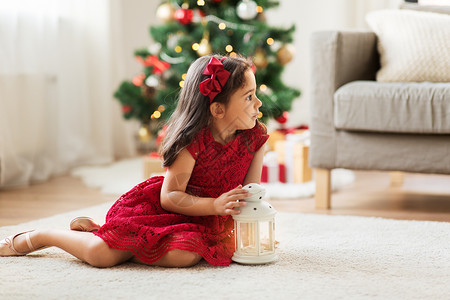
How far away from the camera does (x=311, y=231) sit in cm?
189

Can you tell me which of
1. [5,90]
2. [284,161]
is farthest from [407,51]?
[5,90]

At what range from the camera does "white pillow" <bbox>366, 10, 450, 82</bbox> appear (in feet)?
7.63

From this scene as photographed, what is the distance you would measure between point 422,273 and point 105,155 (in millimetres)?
2552

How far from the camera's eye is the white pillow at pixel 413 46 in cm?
233

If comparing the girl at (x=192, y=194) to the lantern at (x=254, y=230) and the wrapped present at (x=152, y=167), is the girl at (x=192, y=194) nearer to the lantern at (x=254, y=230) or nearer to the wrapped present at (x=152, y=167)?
the lantern at (x=254, y=230)

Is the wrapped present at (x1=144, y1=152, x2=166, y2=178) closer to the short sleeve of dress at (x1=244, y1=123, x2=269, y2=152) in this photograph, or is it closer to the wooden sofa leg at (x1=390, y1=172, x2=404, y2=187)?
the wooden sofa leg at (x1=390, y1=172, x2=404, y2=187)

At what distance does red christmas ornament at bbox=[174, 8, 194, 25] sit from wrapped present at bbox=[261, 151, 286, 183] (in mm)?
814

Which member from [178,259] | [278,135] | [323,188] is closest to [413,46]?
[323,188]

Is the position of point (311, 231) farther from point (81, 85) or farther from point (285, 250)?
point (81, 85)

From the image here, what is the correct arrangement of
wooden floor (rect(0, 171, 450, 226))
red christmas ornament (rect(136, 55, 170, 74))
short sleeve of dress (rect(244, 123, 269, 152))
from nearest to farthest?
1. short sleeve of dress (rect(244, 123, 269, 152))
2. wooden floor (rect(0, 171, 450, 226))
3. red christmas ornament (rect(136, 55, 170, 74))

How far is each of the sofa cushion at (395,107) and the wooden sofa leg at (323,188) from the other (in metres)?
0.21

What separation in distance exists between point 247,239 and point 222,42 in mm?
1744

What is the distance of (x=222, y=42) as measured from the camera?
3.11 meters

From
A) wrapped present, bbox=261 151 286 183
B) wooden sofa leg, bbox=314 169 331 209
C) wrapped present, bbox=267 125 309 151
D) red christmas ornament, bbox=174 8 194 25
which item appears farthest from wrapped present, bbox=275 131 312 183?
red christmas ornament, bbox=174 8 194 25
